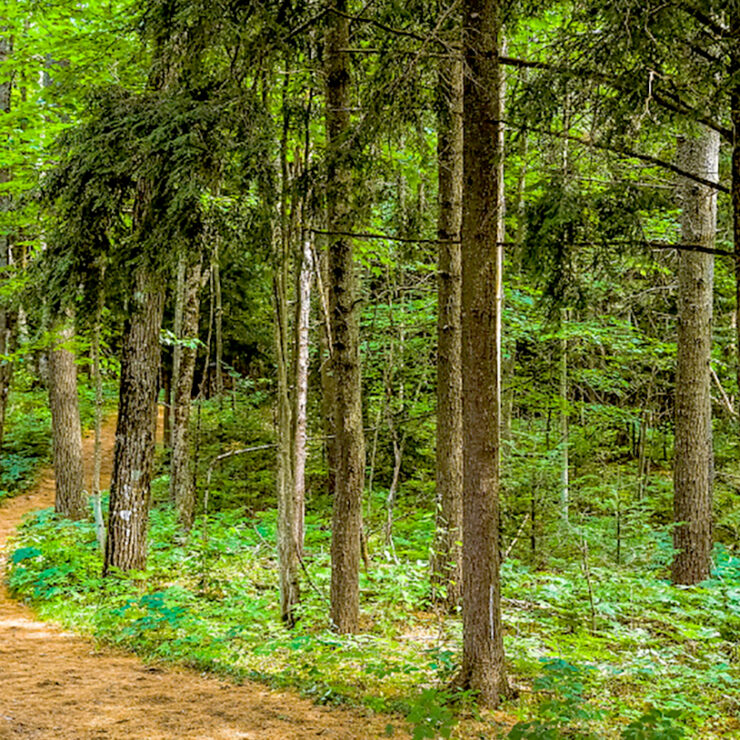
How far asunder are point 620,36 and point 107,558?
8084 mm

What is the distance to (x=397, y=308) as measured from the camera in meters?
11.2

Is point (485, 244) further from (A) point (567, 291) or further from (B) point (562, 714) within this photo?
(B) point (562, 714)

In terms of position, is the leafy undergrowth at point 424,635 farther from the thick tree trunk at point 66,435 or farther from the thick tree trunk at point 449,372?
the thick tree trunk at point 66,435

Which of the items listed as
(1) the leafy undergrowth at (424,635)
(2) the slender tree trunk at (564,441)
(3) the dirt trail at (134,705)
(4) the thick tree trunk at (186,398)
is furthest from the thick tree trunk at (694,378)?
(4) the thick tree trunk at (186,398)

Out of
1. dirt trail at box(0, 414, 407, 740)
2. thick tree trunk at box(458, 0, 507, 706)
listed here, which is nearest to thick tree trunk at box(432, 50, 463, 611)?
thick tree trunk at box(458, 0, 507, 706)

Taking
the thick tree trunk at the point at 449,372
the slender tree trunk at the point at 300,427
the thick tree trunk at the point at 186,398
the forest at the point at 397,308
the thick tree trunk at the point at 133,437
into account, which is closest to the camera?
the forest at the point at 397,308

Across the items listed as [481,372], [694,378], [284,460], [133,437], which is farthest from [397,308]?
[481,372]

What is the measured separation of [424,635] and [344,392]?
8.62 ft

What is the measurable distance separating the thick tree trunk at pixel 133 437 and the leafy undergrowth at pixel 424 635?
18.8 inches

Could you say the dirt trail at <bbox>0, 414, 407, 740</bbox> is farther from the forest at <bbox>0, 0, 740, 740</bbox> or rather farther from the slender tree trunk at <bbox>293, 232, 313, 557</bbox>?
the slender tree trunk at <bbox>293, 232, 313, 557</bbox>

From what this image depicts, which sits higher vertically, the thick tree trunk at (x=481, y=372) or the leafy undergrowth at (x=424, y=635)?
the thick tree trunk at (x=481, y=372)

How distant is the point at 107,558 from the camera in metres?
8.43

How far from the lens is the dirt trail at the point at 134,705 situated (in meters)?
4.43

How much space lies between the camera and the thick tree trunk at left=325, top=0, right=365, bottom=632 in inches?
250
